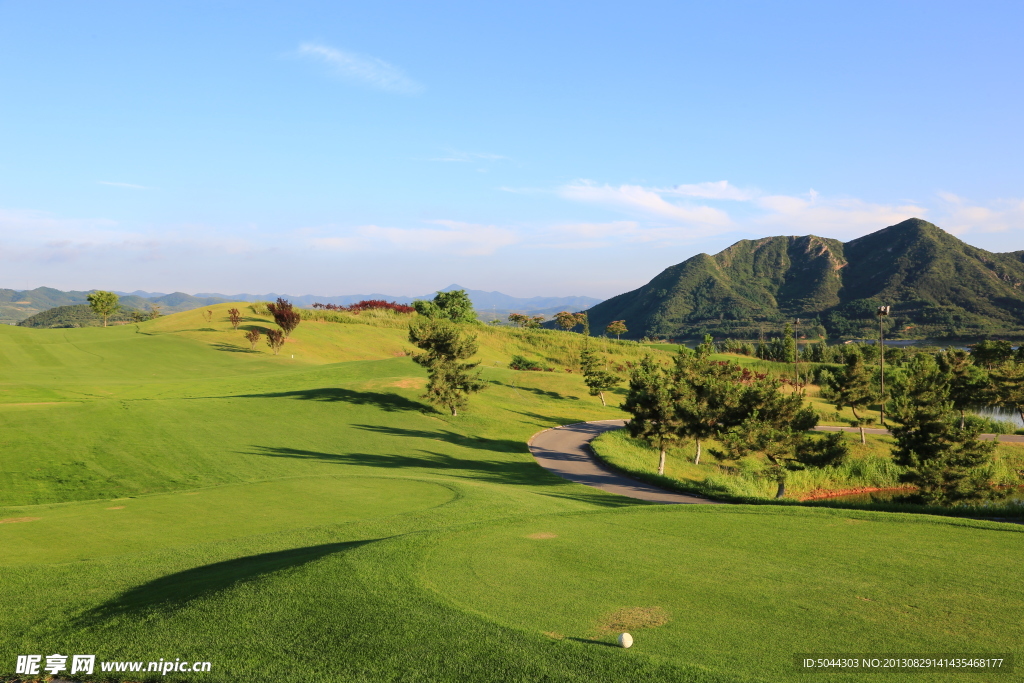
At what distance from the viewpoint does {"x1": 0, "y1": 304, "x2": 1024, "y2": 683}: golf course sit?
7.15m

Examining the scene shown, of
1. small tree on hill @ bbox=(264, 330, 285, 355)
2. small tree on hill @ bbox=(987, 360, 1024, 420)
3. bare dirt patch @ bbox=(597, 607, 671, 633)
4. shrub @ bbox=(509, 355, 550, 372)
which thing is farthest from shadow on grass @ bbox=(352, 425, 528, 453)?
small tree on hill @ bbox=(987, 360, 1024, 420)

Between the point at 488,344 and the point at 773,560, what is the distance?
8138cm

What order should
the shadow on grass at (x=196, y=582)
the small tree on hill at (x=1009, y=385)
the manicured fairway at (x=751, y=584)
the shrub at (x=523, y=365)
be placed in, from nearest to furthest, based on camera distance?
1. the manicured fairway at (x=751, y=584)
2. the shadow on grass at (x=196, y=582)
3. the small tree on hill at (x=1009, y=385)
4. the shrub at (x=523, y=365)

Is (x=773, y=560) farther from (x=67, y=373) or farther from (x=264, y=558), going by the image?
(x=67, y=373)

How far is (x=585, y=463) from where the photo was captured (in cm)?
3400

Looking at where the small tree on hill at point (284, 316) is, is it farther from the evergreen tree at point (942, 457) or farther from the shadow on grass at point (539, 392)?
the evergreen tree at point (942, 457)

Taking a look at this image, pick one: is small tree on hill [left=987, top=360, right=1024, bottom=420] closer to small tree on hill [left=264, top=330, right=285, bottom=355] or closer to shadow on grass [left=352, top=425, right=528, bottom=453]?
shadow on grass [left=352, top=425, right=528, bottom=453]

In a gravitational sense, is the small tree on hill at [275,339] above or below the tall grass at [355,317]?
below

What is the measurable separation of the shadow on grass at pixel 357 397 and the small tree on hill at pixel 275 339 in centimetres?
2443

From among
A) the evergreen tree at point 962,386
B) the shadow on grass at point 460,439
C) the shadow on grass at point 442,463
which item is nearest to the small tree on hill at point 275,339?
the shadow on grass at point 460,439

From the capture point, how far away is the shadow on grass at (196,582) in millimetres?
9172

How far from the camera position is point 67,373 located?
172ft

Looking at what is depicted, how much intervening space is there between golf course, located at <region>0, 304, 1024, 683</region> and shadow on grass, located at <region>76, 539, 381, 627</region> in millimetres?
67

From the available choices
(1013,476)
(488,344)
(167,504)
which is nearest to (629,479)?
(167,504)
